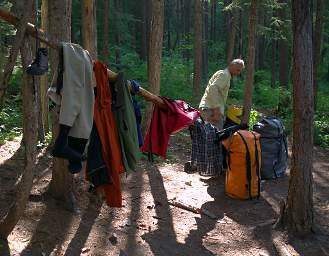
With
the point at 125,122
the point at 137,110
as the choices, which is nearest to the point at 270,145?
the point at 137,110

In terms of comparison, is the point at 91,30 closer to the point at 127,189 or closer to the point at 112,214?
the point at 127,189

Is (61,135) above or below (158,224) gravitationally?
above

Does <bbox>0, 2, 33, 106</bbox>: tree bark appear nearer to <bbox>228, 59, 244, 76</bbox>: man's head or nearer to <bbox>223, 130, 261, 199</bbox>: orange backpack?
<bbox>223, 130, 261, 199</bbox>: orange backpack

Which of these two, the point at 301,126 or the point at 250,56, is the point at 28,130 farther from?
the point at 250,56

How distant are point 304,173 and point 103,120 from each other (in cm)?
278

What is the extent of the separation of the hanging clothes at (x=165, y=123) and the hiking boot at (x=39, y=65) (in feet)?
7.11

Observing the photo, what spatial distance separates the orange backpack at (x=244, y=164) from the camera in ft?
22.4

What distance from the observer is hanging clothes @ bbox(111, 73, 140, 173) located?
4.54m

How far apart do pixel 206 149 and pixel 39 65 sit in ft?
13.3

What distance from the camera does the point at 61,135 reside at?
3.86m

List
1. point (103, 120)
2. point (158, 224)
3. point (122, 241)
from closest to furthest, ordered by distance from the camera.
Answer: point (103, 120) → point (122, 241) → point (158, 224)

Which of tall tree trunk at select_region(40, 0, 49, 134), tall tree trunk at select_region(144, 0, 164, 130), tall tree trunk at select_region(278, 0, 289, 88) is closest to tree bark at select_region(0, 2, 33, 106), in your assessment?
tall tree trunk at select_region(40, 0, 49, 134)

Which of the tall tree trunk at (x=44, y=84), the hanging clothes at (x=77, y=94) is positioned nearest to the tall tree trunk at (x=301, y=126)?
the hanging clothes at (x=77, y=94)

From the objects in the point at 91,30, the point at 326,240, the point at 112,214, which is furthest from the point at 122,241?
the point at 91,30
